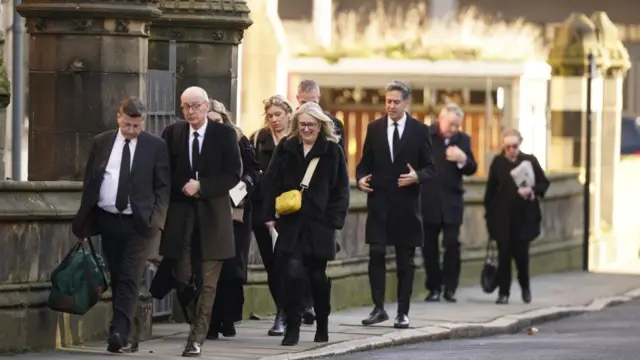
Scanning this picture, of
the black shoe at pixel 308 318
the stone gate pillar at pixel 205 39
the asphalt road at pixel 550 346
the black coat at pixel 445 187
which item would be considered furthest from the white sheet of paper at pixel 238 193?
the black coat at pixel 445 187

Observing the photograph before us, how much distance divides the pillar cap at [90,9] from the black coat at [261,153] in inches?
58.7

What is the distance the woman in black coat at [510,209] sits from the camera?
1948cm

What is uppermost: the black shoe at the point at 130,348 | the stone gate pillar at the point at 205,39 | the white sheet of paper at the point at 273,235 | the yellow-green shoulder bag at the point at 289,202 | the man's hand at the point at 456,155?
the stone gate pillar at the point at 205,39

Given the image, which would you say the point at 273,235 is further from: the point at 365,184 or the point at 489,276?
the point at 489,276

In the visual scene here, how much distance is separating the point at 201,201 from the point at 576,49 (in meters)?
12.8

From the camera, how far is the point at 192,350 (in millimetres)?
13859

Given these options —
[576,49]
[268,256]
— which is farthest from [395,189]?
[576,49]

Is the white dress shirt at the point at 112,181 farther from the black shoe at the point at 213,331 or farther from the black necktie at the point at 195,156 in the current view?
the black shoe at the point at 213,331

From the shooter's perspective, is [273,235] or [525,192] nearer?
[273,235]

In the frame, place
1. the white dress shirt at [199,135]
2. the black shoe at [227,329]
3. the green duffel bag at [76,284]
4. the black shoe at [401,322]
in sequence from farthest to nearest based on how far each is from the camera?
the black shoe at [401,322] → the black shoe at [227,329] → the white dress shirt at [199,135] → the green duffel bag at [76,284]

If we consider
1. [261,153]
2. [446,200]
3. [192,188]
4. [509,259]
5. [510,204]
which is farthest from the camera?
[509,259]

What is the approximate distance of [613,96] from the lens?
27016 millimetres

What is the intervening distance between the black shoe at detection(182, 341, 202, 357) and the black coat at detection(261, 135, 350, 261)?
1.08 meters

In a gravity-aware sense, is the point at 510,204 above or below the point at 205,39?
below
